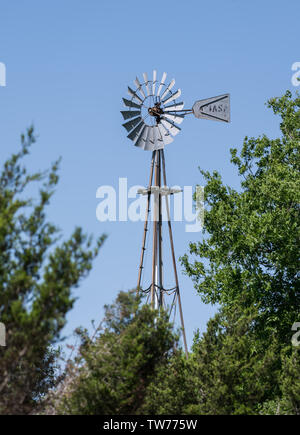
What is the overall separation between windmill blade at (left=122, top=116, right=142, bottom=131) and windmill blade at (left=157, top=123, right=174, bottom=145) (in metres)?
0.75

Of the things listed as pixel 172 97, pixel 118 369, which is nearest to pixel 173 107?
→ pixel 172 97

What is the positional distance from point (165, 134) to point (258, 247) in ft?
19.2

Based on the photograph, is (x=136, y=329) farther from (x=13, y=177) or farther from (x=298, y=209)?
(x=298, y=209)

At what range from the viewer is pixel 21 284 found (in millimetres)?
10312

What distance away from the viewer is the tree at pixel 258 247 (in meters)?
24.6

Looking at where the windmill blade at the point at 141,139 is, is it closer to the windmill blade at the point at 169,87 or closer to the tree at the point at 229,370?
the windmill blade at the point at 169,87

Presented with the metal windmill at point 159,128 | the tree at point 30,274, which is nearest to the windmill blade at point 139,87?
the metal windmill at point 159,128

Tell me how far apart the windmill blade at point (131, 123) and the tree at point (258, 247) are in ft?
16.7

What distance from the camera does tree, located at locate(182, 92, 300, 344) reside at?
80.7 ft

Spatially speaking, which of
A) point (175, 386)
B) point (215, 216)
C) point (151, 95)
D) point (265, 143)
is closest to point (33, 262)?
point (175, 386)

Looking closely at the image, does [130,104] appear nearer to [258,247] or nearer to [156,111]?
[156,111]

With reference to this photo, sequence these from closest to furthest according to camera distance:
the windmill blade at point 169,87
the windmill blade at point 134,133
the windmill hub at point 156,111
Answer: the windmill blade at point 134,133 < the windmill hub at point 156,111 < the windmill blade at point 169,87

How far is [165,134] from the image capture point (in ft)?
76.2

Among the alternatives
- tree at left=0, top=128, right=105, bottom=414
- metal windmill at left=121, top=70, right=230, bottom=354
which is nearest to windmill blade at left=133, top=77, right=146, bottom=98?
metal windmill at left=121, top=70, right=230, bottom=354
